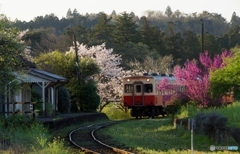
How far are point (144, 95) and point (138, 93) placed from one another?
1.72 ft

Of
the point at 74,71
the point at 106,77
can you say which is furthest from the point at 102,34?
the point at 74,71

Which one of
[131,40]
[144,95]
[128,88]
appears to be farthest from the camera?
[131,40]

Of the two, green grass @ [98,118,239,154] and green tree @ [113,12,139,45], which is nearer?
green grass @ [98,118,239,154]

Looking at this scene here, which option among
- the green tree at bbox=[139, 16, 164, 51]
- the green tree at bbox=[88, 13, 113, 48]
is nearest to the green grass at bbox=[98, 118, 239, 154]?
the green tree at bbox=[88, 13, 113, 48]

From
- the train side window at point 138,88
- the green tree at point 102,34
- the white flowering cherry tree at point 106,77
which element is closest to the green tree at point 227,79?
the train side window at point 138,88

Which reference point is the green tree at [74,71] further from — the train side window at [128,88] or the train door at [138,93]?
the train door at [138,93]

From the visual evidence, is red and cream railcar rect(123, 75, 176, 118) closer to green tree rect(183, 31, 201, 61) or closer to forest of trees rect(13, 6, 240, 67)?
forest of trees rect(13, 6, 240, 67)

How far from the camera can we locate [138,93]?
132 ft

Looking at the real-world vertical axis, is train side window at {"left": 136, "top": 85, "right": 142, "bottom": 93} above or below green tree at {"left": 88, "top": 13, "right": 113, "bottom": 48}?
below

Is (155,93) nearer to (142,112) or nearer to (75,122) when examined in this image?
(142,112)

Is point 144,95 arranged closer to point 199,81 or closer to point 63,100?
point 63,100

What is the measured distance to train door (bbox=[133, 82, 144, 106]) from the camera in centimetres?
4006

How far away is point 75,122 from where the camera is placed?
32250mm

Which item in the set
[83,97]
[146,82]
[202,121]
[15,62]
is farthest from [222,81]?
[83,97]
